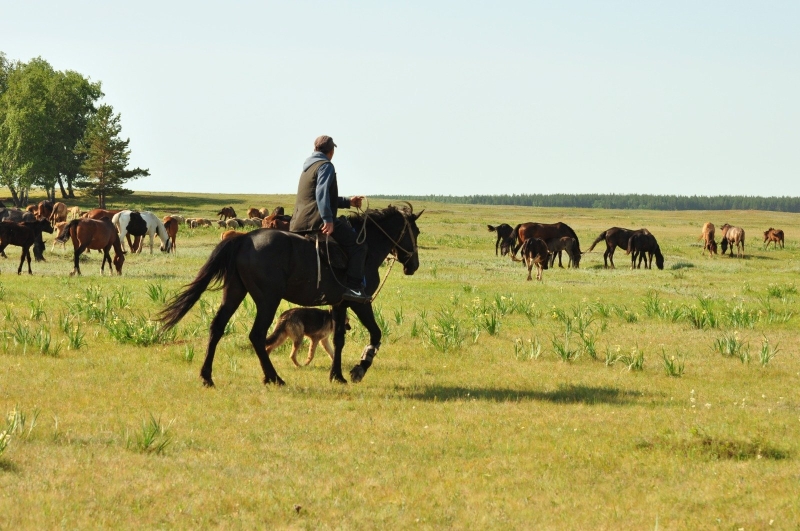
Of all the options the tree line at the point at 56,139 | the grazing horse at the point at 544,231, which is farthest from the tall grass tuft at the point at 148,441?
the tree line at the point at 56,139

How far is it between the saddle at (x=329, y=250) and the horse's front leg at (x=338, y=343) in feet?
2.24

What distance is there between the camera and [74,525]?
19.2ft

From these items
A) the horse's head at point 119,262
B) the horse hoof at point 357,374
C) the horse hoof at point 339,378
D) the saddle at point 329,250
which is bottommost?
the horse hoof at point 339,378

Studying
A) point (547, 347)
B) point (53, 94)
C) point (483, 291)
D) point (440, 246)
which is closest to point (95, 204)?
point (53, 94)

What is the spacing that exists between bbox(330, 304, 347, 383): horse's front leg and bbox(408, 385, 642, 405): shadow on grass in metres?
1.08

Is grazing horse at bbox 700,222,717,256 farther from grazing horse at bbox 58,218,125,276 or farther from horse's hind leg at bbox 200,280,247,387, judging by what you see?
horse's hind leg at bbox 200,280,247,387

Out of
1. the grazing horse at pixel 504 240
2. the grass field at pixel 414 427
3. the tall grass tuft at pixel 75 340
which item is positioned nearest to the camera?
the grass field at pixel 414 427

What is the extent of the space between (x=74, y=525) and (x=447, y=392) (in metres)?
5.53

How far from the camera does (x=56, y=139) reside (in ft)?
275

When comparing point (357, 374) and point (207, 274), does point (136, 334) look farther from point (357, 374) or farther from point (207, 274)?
point (357, 374)

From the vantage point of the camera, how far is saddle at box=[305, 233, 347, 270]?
35.3ft

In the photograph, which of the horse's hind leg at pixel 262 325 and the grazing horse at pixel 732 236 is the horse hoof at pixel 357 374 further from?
the grazing horse at pixel 732 236

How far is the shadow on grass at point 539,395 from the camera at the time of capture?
1031cm

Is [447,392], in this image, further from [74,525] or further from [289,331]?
[74,525]
